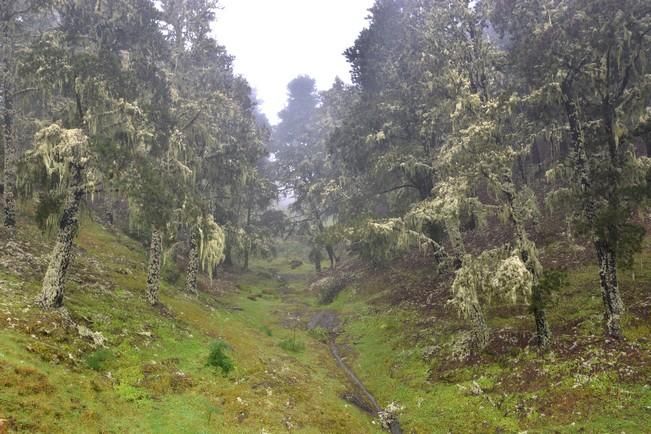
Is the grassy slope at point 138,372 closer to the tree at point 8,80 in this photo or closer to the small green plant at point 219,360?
the small green plant at point 219,360

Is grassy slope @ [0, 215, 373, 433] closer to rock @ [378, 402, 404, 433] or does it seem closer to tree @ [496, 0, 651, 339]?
rock @ [378, 402, 404, 433]

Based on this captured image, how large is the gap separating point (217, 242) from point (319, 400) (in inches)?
462

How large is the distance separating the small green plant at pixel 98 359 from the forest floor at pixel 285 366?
4 centimetres

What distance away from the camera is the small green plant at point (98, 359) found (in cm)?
1532

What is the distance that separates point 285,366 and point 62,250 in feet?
36.7

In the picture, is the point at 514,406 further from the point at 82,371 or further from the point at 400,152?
the point at 400,152

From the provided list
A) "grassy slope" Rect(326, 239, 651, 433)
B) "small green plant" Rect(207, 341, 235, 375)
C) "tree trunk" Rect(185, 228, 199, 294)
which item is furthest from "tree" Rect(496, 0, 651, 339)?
"tree trunk" Rect(185, 228, 199, 294)

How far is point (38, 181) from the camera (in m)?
18.2

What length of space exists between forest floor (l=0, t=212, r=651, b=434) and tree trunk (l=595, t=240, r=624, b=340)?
632 millimetres

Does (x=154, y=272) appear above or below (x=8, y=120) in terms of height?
below

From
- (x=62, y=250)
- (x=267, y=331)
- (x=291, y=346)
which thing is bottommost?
(x=291, y=346)

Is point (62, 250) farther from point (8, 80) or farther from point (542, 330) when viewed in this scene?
point (542, 330)

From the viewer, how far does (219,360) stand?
62.4 ft

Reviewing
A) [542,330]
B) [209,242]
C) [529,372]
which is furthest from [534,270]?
[209,242]
